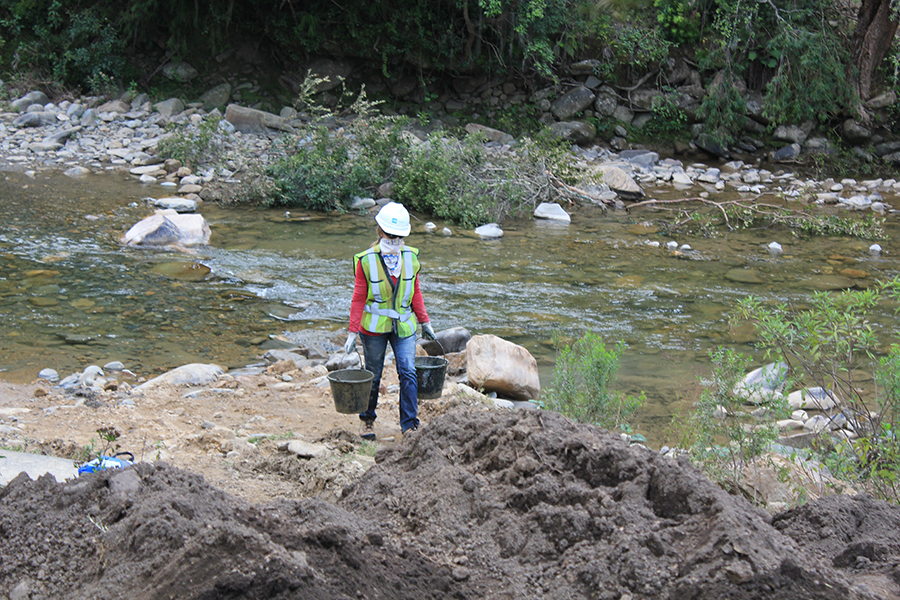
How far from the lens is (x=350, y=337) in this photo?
4.83 m

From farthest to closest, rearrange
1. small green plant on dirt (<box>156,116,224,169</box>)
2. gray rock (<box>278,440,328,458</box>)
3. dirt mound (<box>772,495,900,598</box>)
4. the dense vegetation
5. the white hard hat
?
the dense vegetation, small green plant on dirt (<box>156,116,224,169</box>), the white hard hat, gray rock (<box>278,440,328,458</box>), dirt mound (<box>772,495,900,598</box>)

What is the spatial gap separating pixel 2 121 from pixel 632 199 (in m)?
13.9

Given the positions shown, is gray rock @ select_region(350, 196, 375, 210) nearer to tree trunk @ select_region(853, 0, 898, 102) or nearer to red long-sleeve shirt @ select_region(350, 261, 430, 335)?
red long-sleeve shirt @ select_region(350, 261, 430, 335)

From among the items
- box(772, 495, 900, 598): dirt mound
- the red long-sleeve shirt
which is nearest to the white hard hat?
the red long-sleeve shirt

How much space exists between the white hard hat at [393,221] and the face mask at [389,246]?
0.09m

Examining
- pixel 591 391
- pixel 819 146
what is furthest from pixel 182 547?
pixel 819 146

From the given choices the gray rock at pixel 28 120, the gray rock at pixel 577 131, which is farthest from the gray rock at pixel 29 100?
the gray rock at pixel 577 131

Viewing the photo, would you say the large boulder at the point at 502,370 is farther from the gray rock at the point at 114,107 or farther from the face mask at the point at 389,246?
the gray rock at the point at 114,107

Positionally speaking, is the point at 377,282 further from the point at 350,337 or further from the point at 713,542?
the point at 713,542

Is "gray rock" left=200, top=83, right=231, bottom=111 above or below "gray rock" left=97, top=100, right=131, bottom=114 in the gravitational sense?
above

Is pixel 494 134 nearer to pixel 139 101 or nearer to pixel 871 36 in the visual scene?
pixel 139 101

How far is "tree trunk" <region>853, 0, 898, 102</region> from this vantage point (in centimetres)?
1593

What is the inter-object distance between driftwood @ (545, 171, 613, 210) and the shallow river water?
657mm

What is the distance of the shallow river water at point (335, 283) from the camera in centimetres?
670
